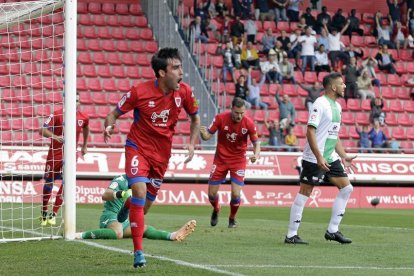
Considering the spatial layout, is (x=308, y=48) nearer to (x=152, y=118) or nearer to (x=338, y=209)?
(x=338, y=209)

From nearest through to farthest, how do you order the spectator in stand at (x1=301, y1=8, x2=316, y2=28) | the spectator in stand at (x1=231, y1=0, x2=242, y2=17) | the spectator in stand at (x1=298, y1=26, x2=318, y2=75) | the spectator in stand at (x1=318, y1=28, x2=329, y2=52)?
the spectator in stand at (x1=298, y1=26, x2=318, y2=75) → the spectator in stand at (x1=318, y1=28, x2=329, y2=52) → the spectator in stand at (x1=231, y1=0, x2=242, y2=17) → the spectator in stand at (x1=301, y1=8, x2=316, y2=28)

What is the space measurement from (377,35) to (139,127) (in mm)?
29103

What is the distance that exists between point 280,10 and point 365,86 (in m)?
4.97

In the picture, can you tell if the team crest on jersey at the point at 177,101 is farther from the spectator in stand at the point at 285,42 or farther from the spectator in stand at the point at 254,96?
the spectator in stand at the point at 285,42

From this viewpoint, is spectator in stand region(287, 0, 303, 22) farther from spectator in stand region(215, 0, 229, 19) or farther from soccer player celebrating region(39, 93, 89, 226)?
soccer player celebrating region(39, 93, 89, 226)

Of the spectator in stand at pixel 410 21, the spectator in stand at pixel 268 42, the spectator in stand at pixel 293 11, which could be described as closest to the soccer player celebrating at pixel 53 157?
the spectator in stand at pixel 268 42

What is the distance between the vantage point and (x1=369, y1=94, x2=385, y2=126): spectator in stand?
1310 inches

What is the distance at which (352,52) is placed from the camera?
36.2 m

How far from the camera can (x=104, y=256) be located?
1109 centimetres

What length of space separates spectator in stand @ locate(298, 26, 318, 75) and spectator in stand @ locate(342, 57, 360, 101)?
119 centimetres

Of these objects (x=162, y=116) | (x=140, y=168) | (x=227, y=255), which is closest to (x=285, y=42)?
(x=227, y=255)

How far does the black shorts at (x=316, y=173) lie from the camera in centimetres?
1362

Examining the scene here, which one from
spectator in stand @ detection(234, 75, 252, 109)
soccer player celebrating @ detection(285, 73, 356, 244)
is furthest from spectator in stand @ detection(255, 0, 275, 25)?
soccer player celebrating @ detection(285, 73, 356, 244)

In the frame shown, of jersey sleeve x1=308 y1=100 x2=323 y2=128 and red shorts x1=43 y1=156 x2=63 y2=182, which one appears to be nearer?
jersey sleeve x1=308 y1=100 x2=323 y2=128
